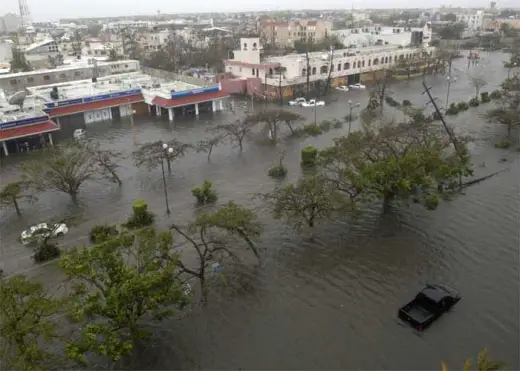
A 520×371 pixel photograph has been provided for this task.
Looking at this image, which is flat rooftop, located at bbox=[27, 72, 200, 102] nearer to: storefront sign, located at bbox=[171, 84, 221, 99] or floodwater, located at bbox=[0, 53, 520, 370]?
storefront sign, located at bbox=[171, 84, 221, 99]

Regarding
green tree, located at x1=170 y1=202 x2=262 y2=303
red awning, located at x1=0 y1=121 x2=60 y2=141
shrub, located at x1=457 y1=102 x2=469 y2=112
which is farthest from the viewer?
shrub, located at x1=457 y1=102 x2=469 y2=112

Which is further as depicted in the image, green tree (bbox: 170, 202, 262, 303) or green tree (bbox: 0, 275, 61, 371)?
green tree (bbox: 170, 202, 262, 303)

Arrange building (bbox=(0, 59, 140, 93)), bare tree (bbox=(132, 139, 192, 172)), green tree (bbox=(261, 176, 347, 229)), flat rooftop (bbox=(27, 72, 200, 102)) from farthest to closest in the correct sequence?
building (bbox=(0, 59, 140, 93)) → flat rooftop (bbox=(27, 72, 200, 102)) → bare tree (bbox=(132, 139, 192, 172)) → green tree (bbox=(261, 176, 347, 229))

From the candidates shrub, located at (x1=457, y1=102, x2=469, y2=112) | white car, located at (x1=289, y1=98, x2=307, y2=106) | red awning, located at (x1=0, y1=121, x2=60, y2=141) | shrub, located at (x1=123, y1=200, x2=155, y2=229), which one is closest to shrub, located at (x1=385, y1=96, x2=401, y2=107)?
shrub, located at (x1=457, y1=102, x2=469, y2=112)

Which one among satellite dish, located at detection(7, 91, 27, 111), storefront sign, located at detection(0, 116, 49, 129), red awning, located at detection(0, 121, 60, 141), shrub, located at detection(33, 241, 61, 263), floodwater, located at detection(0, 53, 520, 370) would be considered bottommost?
floodwater, located at detection(0, 53, 520, 370)

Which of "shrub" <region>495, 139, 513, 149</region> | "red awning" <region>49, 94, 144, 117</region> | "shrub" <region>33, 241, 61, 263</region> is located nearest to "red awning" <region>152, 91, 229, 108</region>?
"red awning" <region>49, 94, 144, 117</region>

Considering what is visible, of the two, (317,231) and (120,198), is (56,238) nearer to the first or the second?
(120,198)

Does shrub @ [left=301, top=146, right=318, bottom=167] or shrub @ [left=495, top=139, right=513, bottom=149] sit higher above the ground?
shrub @ [left=301, top=146, right=318, bottom=167]
